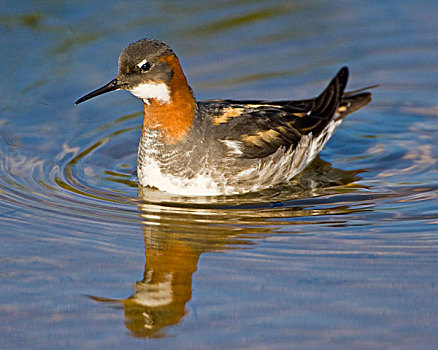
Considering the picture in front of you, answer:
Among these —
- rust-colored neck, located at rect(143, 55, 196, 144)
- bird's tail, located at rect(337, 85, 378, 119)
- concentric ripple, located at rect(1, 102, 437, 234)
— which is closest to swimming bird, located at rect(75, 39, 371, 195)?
rust-colored neck, located at rect(143, 55, 196, 144)

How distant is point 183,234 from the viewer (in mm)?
6363

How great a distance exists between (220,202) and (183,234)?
0.96 meters

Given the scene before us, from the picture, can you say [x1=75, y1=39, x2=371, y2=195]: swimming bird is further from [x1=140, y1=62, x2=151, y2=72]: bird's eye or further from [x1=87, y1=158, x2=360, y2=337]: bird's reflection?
[x1=87, y1=158, x2=360, y2=337]: bird's reflection

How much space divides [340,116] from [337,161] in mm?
619

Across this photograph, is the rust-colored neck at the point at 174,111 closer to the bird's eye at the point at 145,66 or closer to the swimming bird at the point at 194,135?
the swimming bird at the point at 194,135

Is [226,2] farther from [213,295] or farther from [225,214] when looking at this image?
[213,295]

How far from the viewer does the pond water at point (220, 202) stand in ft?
16.7

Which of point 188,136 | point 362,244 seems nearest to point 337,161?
point 188,136

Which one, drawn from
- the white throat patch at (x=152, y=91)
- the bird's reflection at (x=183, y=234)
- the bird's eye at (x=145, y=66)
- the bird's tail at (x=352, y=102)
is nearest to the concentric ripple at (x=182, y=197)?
the bird's reflection at (x=183, y=234)

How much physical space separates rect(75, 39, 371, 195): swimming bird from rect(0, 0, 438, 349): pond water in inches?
7.9

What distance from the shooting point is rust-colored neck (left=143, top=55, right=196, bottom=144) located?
7.24 metres

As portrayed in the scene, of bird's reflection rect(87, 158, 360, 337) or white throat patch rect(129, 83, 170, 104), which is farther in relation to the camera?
white throat patch rect(129, 83, 170, 104)

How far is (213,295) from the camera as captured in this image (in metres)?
5.39

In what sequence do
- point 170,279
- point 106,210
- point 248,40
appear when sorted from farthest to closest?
point 248,40
point 106,210
point 170,279
